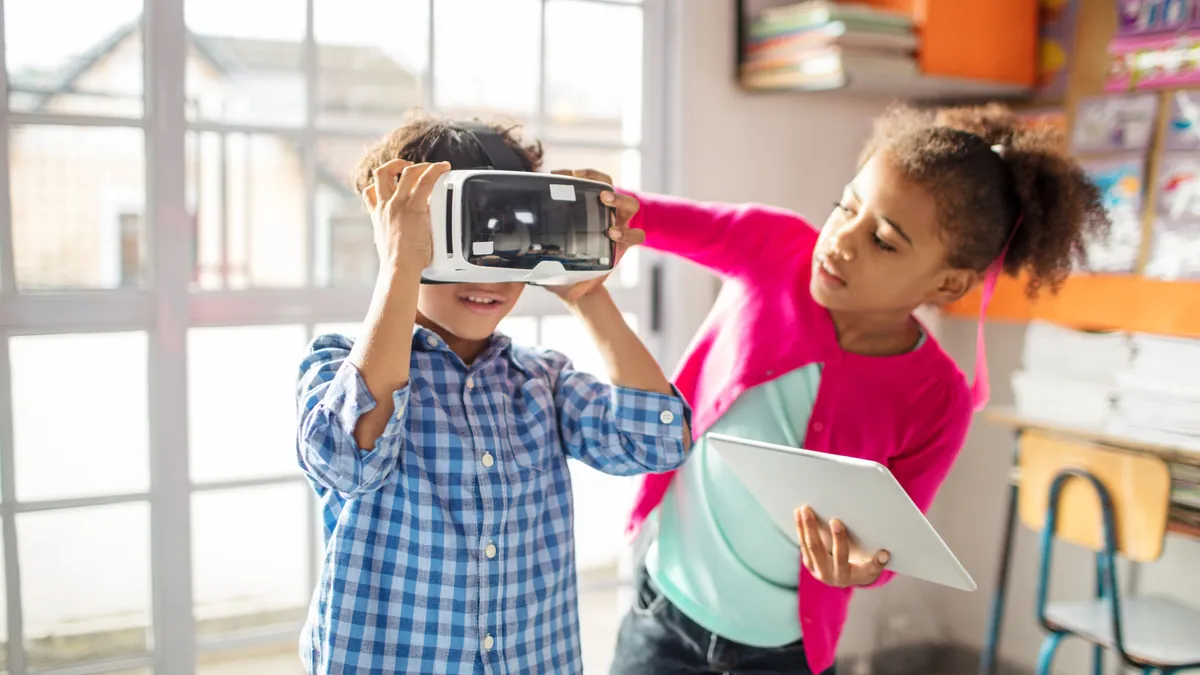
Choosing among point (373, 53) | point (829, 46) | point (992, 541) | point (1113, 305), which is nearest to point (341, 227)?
point (373, 53)

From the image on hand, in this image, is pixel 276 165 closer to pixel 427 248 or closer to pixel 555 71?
pixel 555 71

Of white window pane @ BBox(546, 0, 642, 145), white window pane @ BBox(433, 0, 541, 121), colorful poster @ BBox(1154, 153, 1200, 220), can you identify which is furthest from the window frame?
colorful poster @ BBox(1154, 153, 1200, 220)

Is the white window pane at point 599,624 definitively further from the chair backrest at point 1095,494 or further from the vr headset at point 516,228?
the vr headset at point 516,228

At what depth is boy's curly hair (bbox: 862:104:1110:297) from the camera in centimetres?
133

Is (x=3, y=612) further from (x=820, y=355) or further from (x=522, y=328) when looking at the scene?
(x=820, y=355)

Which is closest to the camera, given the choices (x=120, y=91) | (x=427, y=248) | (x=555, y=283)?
(x=427, y=248)

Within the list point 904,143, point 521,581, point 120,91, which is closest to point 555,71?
point 120,91

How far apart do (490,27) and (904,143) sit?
1060 mm

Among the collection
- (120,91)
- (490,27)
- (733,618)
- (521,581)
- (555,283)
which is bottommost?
(733,618)

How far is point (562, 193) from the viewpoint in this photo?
102cm

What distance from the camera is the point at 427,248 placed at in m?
0.97

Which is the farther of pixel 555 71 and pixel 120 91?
pixel 555 71

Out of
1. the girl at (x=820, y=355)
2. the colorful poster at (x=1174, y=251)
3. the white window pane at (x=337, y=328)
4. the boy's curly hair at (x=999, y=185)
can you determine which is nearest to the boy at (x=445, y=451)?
the girl at (x=820, y=355)

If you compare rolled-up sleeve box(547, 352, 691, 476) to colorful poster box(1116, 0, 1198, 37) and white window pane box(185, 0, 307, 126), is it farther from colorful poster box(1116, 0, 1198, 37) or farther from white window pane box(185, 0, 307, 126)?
colorful poster box(1116, 0, 1198, 37)
